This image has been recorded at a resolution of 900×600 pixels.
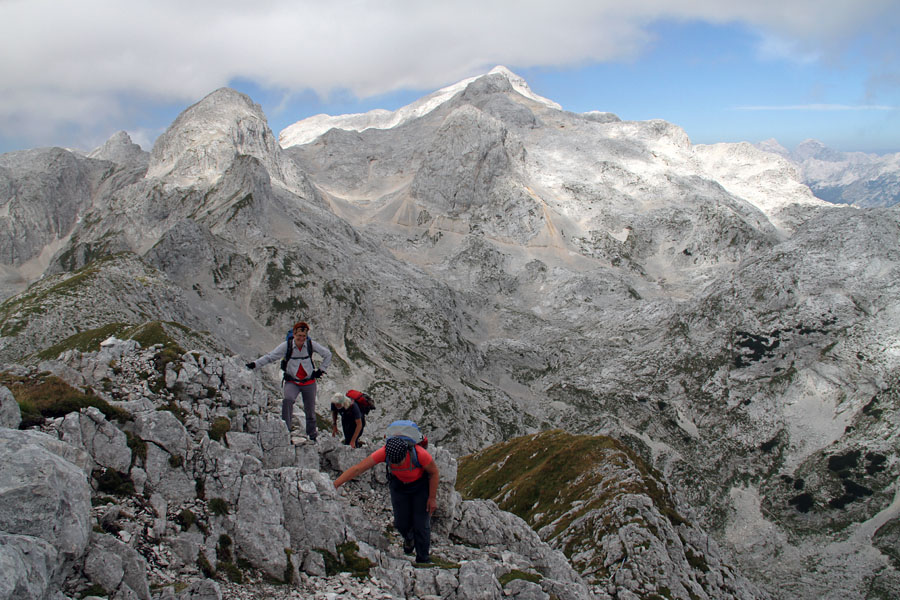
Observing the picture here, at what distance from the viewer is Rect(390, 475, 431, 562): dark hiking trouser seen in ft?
50.2

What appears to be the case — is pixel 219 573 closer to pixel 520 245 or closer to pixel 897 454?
pixel 897 454

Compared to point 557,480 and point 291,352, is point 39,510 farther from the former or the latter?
point 557,480

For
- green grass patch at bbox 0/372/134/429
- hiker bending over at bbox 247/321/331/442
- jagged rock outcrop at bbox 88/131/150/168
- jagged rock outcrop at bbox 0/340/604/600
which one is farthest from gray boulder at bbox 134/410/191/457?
jagged rock outcrop at bbox 88/131/150/168

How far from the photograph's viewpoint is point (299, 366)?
19.8m

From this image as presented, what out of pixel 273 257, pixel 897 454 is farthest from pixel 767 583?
pixel 273 257

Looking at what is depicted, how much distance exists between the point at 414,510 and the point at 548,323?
150 m

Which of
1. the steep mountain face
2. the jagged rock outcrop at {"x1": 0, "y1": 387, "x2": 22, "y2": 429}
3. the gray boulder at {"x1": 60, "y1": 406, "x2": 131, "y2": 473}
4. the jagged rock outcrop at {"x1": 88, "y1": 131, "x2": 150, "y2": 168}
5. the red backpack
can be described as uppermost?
the jagged rock outcrop at {"x1": 88, "y1": 131, "x2": 150, "y2": 168}

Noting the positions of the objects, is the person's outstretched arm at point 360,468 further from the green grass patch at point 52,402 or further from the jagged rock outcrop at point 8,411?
the jagged rock outcrop at point 8,411

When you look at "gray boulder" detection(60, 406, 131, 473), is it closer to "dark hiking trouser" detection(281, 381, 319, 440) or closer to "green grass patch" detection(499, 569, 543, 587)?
"dark hiking trouser" detection(281, 381, 319, 440)

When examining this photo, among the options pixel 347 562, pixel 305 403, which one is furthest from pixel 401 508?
pixel 305 403

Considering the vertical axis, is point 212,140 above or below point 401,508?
above

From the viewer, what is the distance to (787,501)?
99.6 m

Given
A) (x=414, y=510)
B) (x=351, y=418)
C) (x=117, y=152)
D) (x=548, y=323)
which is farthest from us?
(x=117, y=152)

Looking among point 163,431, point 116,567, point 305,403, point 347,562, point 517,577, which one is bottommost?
point 517,577
